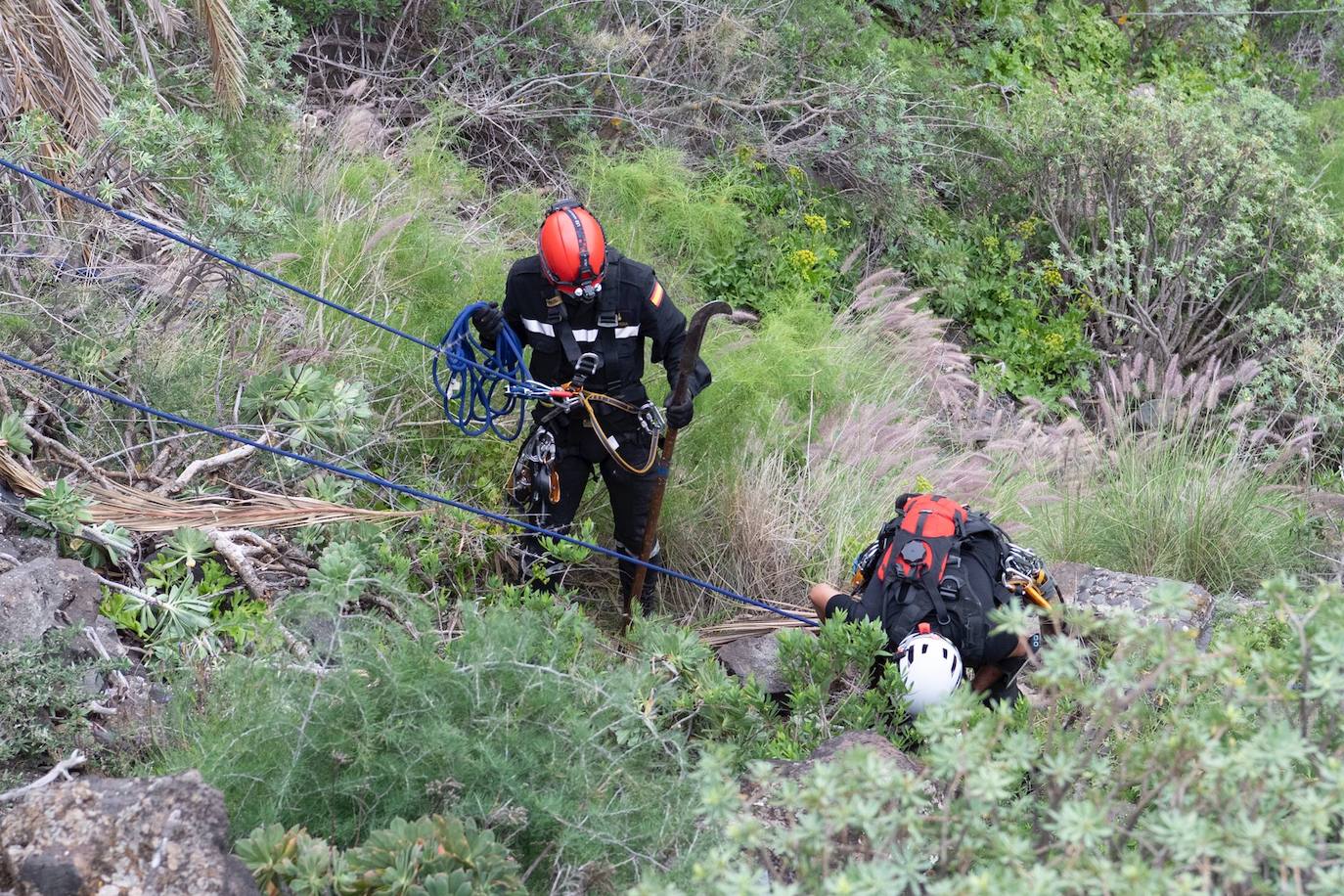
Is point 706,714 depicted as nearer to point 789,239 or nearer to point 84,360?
point 84,360

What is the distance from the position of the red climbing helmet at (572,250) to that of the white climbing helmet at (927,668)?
1866 millimetres

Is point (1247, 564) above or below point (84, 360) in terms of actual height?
below

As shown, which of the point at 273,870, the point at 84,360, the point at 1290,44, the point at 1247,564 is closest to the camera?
the point at 273,870

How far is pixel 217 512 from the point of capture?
15.6 ft

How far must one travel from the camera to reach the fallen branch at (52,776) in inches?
121

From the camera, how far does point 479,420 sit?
561cm

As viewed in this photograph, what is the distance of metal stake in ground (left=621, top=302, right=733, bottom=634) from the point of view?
4.91 m

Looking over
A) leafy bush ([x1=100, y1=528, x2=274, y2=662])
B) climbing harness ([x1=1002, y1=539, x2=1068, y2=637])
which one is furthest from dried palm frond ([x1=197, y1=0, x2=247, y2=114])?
climbing harness ([x1=1002, y1=539, x2=1068, y2=637])

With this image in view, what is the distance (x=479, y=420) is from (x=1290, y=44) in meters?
11.4

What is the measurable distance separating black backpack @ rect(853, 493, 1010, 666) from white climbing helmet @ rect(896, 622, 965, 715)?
11cm

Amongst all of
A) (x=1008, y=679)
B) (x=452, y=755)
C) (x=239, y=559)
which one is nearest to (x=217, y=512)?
(x=239, y=559)

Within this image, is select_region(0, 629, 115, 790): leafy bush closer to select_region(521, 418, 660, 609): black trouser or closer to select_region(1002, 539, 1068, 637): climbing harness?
select_region(521, 418, 660, 609): black trouser

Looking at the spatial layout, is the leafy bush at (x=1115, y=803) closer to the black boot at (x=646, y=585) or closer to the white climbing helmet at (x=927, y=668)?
the white climbing helmet at (x=927, y=668)

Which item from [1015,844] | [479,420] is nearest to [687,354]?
[479,420]
